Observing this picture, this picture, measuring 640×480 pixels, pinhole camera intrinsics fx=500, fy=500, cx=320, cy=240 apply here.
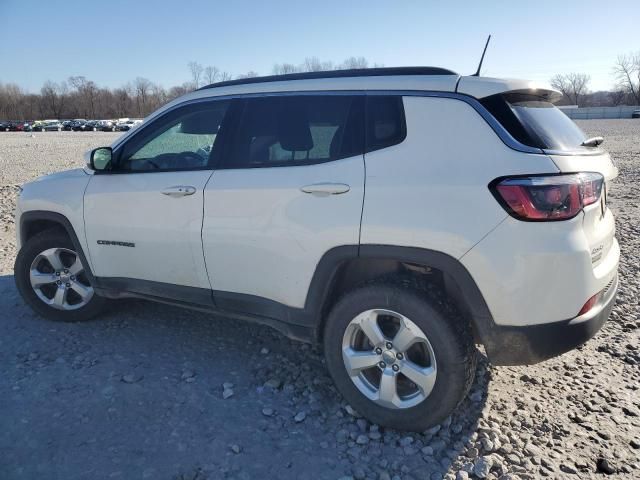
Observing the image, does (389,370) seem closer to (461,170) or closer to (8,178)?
(461,170)

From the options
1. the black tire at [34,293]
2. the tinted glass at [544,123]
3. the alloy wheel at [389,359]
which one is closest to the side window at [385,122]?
the tinted glass at [544,123]

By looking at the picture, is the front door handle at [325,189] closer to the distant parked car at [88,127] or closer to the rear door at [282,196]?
the rear door at [282,196]

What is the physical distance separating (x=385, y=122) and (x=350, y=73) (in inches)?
20.2

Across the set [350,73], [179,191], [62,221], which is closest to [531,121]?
[350,73]

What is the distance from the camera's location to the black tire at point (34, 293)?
414 cm

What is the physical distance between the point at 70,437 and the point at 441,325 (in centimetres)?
210

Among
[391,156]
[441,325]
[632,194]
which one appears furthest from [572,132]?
[632,194]

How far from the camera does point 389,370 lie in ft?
9.08

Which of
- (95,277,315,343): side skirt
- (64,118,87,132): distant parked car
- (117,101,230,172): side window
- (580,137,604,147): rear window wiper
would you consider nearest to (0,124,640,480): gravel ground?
(95,277,315,343): side skirt

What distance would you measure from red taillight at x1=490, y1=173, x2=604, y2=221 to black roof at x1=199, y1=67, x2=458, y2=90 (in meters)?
0.81

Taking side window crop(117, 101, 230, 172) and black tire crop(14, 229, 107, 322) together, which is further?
black tire crop(14, 229, 107, 322)

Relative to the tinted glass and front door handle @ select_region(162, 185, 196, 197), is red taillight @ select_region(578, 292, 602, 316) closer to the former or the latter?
the tinted glass

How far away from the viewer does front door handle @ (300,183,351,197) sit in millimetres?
2734

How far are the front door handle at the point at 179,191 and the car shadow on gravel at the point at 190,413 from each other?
1.21 meters
